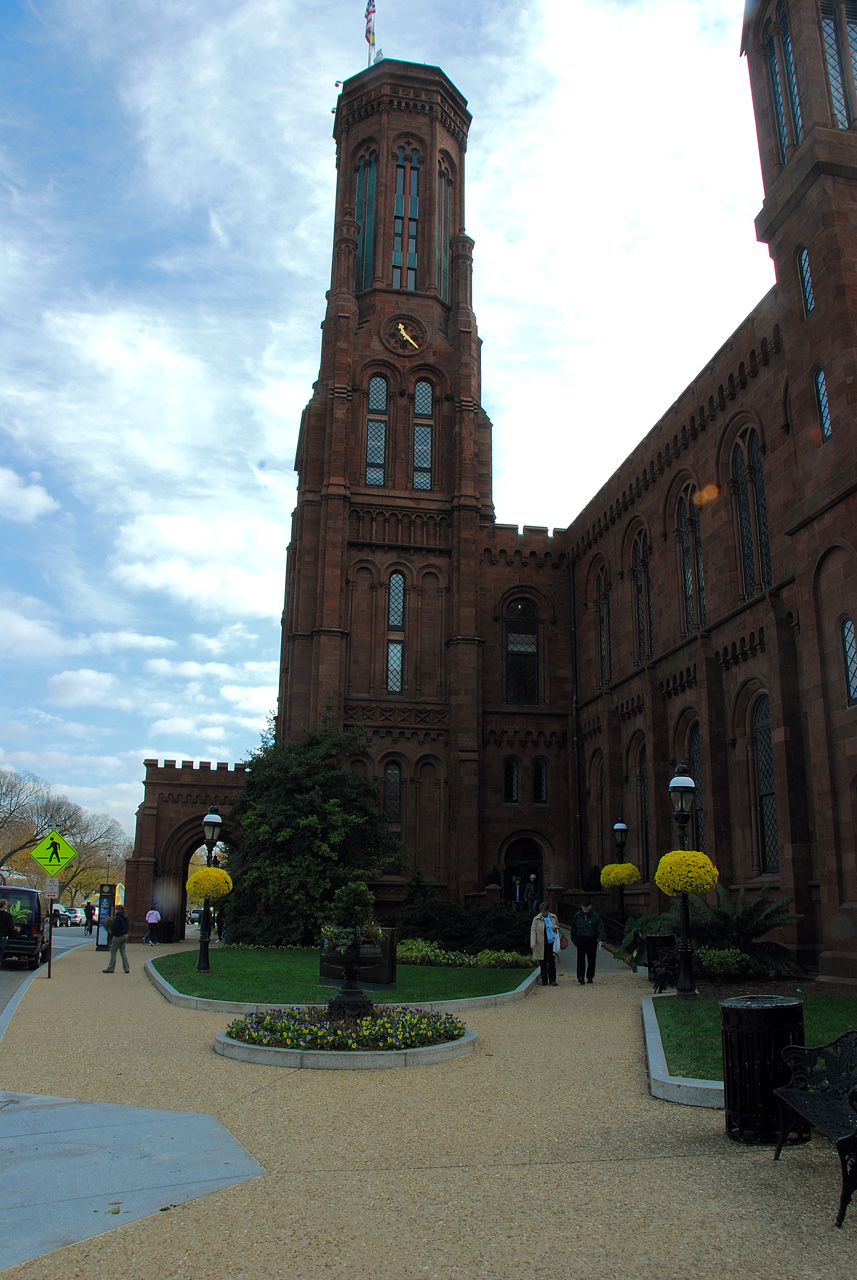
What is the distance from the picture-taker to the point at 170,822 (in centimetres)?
3941

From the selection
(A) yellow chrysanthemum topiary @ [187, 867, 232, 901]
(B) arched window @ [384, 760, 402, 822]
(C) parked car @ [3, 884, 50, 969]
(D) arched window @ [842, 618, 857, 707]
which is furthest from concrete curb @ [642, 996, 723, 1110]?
(B) arched window @ [384, 760, 402, 822]

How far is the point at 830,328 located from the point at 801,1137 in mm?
16545

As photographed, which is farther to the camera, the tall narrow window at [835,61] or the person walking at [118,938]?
the person walking at [118,938]

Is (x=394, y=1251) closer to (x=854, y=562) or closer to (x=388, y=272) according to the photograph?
(x=854, y=562)

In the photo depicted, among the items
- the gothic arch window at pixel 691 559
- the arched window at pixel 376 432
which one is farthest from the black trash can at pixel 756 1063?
the arched window at pixel 376 432

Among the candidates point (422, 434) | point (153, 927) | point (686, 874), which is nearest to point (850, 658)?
point (686, 874)

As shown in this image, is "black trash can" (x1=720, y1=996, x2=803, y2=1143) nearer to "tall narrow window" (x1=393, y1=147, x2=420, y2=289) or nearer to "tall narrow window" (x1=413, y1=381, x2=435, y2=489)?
"tall narrow window" (x1=413, y1=381, x2=435, y2=489)

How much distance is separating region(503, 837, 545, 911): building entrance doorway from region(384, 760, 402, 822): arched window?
4664 millimetres

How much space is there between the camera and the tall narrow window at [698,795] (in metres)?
26.1

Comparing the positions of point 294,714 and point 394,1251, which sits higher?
point 294,714

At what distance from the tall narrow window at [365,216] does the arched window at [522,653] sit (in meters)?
16.4

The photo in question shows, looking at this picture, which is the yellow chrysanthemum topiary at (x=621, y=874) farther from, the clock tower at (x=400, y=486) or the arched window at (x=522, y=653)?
the arched window at (x=522, y=653)

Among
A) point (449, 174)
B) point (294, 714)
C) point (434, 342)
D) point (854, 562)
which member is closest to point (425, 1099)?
point (854, 562)

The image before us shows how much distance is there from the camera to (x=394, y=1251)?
5.03 meters
